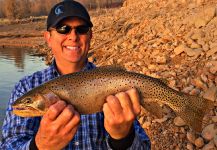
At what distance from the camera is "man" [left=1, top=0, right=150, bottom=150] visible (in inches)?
113

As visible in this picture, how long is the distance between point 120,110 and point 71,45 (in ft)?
3.24

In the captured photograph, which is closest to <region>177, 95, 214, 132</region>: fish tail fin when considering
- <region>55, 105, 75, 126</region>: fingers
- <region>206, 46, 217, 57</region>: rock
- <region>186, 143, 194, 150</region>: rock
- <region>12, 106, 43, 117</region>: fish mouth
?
<region>55, 105, 75, 126</region>: fingers

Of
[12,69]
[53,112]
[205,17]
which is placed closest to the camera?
[53,112]

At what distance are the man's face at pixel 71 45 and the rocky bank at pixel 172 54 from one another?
355 centimetres

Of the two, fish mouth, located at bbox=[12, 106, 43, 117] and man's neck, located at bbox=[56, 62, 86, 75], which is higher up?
man's neck, located at bbox=[56, 62, 86, 75]

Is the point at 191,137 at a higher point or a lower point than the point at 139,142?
lower

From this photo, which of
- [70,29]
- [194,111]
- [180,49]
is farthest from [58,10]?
[180,49]

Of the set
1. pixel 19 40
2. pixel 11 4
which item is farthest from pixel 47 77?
pixel 11 4

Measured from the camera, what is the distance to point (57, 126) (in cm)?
281

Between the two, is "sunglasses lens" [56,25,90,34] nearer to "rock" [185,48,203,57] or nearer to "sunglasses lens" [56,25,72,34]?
"sunglasses lens" [56,25,72,34]

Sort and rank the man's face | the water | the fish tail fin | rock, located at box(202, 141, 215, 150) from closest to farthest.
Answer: the man's face
the fish tail fin
rock, located at box(202, 141, 215, 150)
the water

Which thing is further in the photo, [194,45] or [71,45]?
[194,45]

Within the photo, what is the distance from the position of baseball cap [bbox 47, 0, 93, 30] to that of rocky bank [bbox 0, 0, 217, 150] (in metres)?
3.75

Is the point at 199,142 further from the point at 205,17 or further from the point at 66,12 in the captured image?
the point at 205,17
